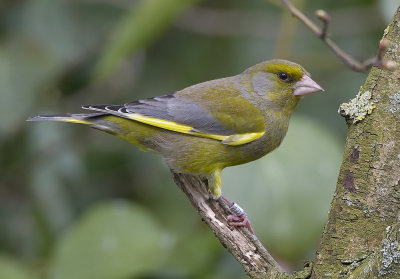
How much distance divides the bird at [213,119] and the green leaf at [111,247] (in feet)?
1.54

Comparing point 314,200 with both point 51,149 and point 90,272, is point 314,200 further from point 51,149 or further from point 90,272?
point 51,149

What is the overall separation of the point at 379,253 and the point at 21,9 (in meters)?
3.92

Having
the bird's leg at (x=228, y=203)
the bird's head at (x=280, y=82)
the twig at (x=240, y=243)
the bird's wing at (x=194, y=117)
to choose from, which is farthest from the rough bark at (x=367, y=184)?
the bird's head at (x=280, y=82)

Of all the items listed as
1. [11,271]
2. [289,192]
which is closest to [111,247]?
[11,271]

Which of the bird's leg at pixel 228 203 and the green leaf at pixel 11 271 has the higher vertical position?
the green leaf at pixel 11 271

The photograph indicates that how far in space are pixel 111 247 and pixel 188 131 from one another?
2.70ft

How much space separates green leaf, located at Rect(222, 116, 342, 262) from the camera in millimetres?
3580

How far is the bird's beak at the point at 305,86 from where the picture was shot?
12.7ft

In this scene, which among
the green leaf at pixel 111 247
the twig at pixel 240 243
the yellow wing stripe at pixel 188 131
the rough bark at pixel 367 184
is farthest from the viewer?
the green leaf at pixel 111 247

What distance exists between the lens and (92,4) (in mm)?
5434

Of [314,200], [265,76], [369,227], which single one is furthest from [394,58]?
[265,76]

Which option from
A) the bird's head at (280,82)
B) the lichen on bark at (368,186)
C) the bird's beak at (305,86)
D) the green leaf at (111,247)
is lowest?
the lichen on bark at (368,186)

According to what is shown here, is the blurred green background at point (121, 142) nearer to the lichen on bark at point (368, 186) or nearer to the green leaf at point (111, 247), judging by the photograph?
the green leaf at point (111, 247)

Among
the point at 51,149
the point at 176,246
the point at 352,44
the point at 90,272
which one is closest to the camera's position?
the point at 90,272
